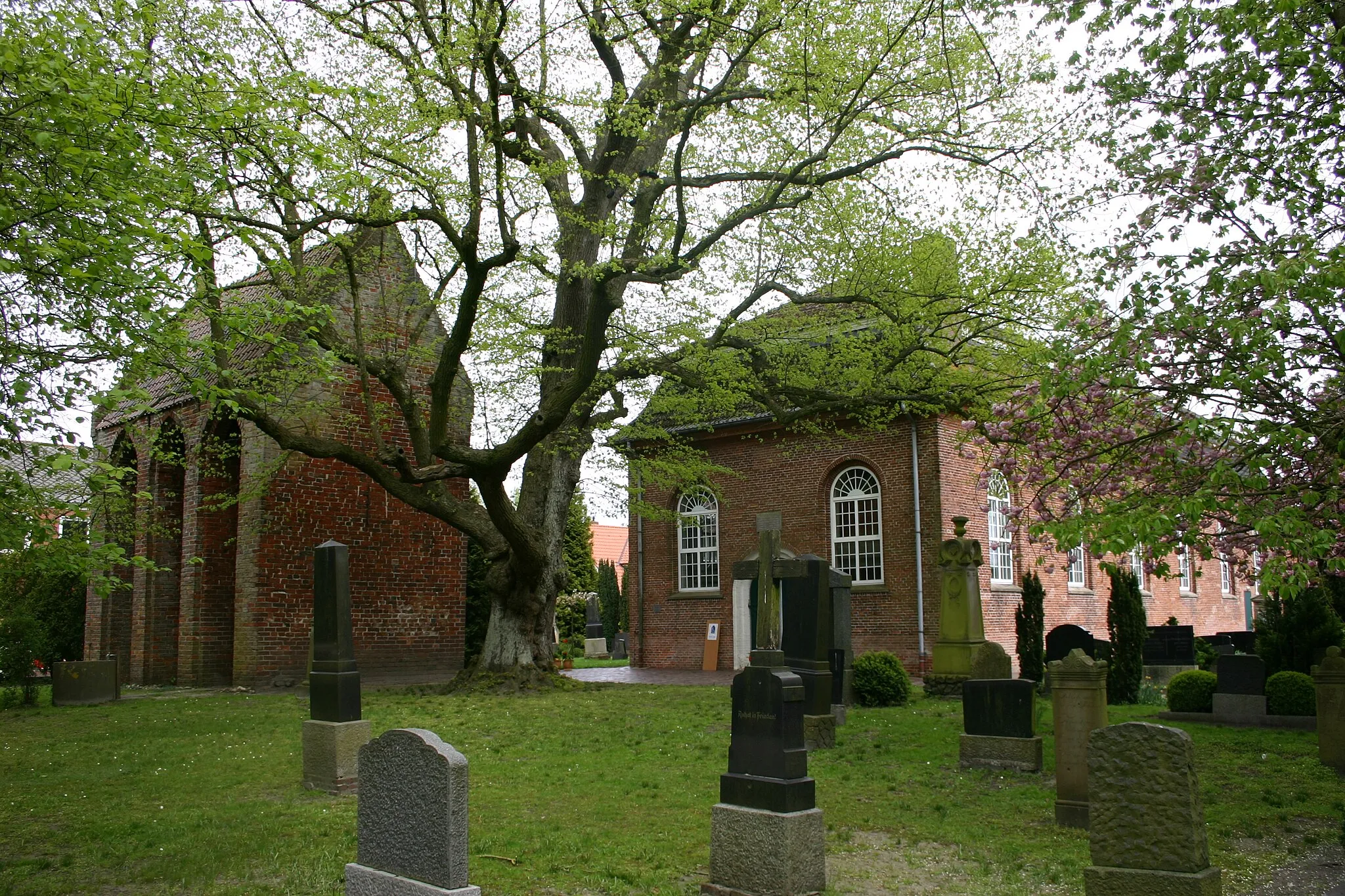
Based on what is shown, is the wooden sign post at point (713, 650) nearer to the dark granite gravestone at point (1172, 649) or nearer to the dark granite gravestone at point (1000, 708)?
the dark granite gravestone at point (1172, 649)

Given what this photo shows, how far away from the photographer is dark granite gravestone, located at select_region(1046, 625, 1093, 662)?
15.4 metres

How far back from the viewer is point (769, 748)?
247 inches

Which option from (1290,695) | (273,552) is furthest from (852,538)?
(273,552)

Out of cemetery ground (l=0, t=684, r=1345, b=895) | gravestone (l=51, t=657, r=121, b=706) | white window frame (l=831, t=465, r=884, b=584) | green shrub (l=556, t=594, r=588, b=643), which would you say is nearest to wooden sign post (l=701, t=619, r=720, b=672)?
white window frame (l=831, t=465, r=884, b=584)

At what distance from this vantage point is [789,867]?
5957mm

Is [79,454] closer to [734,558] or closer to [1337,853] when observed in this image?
[1337,853]

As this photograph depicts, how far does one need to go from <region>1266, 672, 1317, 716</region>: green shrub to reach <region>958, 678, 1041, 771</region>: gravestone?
18.3 feet

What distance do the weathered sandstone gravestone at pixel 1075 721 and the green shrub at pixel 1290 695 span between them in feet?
23.0

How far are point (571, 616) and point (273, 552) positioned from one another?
18290 mm

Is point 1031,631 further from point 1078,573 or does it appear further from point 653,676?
point 1078,573

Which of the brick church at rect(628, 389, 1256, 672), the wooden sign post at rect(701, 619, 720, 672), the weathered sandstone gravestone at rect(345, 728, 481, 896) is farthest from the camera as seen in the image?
the wooden sign post at rect(701, 619, 720, 672)

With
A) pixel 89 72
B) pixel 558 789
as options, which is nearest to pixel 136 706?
pixel 558 789

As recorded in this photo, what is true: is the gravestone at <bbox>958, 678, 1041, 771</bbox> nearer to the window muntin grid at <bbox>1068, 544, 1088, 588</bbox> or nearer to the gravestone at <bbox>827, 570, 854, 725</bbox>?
the gravestone at <bbox>827, 570, 854, 725</bbox>

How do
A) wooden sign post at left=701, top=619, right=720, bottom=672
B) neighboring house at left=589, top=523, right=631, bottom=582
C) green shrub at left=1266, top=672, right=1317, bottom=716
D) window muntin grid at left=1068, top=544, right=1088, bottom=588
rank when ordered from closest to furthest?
green shrub at left=1266, top=672, right=1317, bottom=716
wooden sign post at left=701, top=619, right=720, bottom=672
window muntin grid at left=1068, top=544, right=1088, bottom=588
neighboring house at left=589, top=523, right=631, bottom=582
